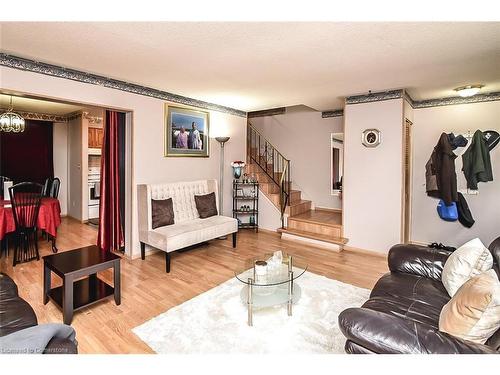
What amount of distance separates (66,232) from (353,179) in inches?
214

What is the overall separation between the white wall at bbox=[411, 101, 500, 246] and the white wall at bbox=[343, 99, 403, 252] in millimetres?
978

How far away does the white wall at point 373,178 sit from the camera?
4.00 metres

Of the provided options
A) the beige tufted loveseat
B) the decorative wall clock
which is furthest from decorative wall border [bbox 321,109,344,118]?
the beige tufted loveseat

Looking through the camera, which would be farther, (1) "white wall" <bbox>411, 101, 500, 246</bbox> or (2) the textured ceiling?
(1) "white wall" <bbox>411, 101, 500, 246</bbox>

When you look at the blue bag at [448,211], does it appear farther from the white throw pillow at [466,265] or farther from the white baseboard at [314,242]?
the white throw pillow at [466,265]

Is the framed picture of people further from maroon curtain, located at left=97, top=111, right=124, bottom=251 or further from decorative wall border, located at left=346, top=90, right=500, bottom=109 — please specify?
decorative wall border, located at left=346, top=90, right=500, bottom=109

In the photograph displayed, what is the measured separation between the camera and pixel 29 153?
6.19 m

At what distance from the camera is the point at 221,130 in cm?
523

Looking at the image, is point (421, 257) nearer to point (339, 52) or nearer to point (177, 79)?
point (339, 52)

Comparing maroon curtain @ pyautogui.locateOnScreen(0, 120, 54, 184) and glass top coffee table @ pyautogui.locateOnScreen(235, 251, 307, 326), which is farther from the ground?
maroon curtain @ pyautogui.locateOnScreen(0, 120, 54, 184)

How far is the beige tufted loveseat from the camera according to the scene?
3.50 meters

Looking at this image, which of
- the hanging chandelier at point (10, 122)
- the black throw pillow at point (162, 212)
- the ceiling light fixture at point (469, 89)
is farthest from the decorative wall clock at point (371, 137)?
the hanging chandelier at point (10, 122)

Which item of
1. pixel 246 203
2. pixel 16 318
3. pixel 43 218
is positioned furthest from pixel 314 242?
pixel 43 218
